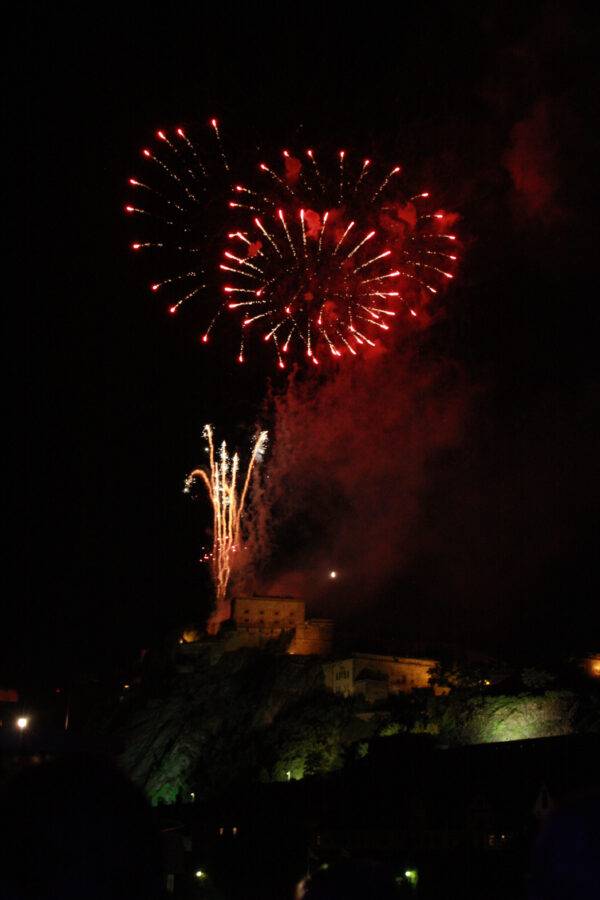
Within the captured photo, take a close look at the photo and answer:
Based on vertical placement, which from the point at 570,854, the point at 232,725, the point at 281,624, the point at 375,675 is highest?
the point at 281,624

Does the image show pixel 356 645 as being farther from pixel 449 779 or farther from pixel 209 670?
pixel 449 779

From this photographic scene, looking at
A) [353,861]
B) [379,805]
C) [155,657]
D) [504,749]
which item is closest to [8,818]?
[353,861]

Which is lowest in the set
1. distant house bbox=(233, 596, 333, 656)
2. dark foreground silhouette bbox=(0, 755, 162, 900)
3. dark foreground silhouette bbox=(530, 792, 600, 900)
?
dark foreground silhouette bbox=(530, 792, 600, 900)

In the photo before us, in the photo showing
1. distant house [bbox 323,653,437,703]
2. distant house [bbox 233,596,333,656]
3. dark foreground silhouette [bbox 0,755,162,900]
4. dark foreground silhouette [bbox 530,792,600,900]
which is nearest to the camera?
dark foreground silhouette [bbox 530,792,600,900]

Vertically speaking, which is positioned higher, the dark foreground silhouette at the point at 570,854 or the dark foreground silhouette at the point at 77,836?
the dark foreground silhouette at the point at 77,836

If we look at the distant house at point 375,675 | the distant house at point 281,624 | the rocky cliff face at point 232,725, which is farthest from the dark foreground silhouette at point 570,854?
the distant house at point 281,624

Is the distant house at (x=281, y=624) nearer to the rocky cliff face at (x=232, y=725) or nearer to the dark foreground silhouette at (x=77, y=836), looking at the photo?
the rocky cliff face at (x=232, y=725)

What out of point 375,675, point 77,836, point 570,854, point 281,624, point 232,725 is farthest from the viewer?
point 281,624

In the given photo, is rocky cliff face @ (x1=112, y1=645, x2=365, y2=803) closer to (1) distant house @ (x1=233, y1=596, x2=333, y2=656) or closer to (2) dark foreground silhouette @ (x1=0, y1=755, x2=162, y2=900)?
(1) distant house @ (x1=233, y1=596, x2=333, y2=656)

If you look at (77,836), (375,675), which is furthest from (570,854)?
(375,675)

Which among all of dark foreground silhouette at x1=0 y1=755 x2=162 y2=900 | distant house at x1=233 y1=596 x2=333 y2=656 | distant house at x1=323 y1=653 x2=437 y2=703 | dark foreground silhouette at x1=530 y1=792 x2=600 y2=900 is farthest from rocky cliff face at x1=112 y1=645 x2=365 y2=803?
dark foreground silhouette at x1=530 y1=792 x2=600 y2=900

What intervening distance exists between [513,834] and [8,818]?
102ft

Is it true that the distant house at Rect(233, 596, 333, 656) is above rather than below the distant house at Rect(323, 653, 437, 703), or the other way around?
above

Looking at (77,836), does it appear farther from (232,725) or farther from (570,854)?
(232,725)
